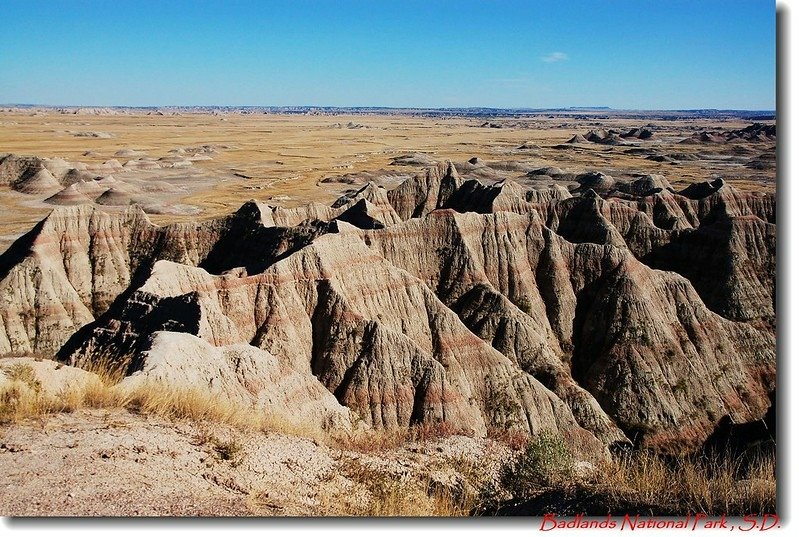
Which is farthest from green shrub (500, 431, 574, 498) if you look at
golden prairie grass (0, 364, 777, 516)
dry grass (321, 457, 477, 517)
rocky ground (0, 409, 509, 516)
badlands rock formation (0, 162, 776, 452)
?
badlands rock formation (0, 162, 776, 452)

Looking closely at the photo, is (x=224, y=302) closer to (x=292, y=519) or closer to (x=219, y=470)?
(x=219, y=470)

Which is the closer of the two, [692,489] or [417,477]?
[692,489]

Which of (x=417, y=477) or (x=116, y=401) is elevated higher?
(x=116, y=401)

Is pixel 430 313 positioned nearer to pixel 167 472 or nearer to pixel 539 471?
pixel 539 471

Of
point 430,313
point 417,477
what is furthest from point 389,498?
point 430,313

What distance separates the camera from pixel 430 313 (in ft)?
95.6

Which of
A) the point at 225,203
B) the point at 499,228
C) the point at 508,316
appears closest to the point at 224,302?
the point at 508,316

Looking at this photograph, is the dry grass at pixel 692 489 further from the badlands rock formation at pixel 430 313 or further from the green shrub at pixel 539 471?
the badlands rock formation at pixel 430 313

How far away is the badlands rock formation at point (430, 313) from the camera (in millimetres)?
21469

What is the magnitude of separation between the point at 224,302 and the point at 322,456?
14104 millimetres

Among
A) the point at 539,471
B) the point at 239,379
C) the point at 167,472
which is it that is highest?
the point at 167,472

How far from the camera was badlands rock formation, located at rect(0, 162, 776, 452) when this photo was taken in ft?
70.4

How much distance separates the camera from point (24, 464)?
7738 mm

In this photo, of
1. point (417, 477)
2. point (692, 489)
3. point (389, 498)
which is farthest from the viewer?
point (417, 477)
